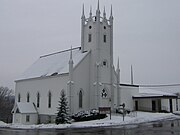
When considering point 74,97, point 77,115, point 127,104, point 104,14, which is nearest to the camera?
point 77,115

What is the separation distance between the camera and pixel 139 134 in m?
18.6

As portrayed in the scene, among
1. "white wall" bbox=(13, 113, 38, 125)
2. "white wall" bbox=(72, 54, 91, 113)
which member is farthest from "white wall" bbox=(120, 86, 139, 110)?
"white wall" bbox=(13, 113, 38, 125)

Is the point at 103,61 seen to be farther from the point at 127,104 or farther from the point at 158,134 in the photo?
the point at 158,134

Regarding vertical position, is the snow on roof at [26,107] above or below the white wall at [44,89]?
below

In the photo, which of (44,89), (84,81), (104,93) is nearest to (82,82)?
(84,81)

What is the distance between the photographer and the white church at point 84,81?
3984cm

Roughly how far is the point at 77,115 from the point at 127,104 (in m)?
14.0

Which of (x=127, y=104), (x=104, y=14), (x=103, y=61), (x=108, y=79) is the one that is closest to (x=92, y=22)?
(x=104, y=14)

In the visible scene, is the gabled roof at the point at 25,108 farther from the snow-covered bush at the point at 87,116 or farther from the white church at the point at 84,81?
the snow-covered bush at the point at 87,116

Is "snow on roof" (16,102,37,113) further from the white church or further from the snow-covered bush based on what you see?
the snow-covered bush

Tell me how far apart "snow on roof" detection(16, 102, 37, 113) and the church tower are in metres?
11.1

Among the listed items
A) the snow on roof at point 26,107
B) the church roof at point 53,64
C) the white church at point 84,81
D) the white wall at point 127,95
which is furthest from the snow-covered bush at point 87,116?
the white wall at point 127,95

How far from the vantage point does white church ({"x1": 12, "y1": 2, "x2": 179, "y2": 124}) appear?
39844 mm

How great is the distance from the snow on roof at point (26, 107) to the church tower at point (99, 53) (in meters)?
11.1
